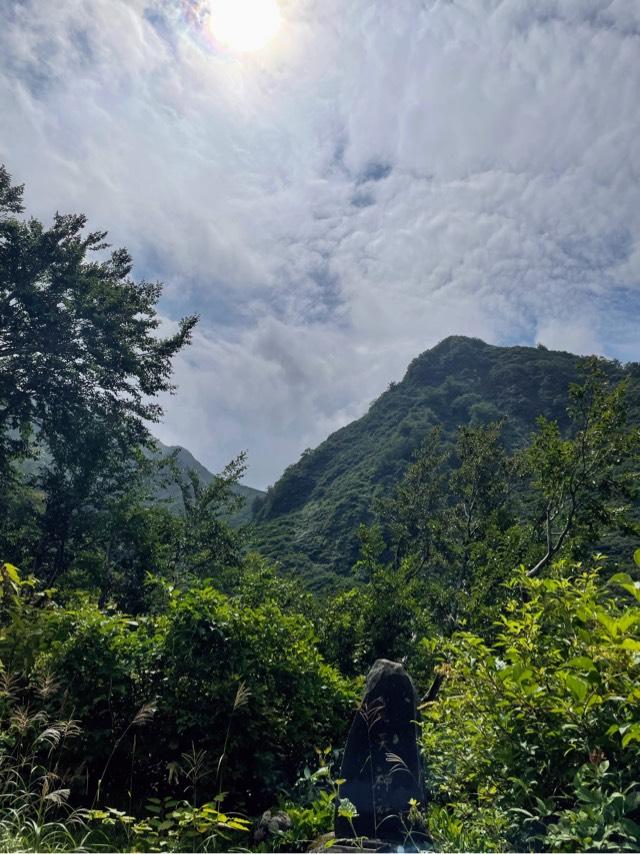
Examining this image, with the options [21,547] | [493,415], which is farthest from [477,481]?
[493,415]

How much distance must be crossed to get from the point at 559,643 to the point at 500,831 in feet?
4.11

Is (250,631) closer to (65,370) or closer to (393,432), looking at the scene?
(65,370)

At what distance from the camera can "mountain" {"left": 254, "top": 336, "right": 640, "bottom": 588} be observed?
53.5 m

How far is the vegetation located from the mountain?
2459 cm

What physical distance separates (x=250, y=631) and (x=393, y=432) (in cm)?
6771

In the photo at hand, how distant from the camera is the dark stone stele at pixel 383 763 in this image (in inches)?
174

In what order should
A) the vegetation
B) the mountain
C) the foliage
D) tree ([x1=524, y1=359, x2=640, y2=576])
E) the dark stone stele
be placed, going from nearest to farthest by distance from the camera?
the foliage, the vegetation, the dark stone stele, tree ([x1=524, y1=359, x2=640, y2=576]), the mountain

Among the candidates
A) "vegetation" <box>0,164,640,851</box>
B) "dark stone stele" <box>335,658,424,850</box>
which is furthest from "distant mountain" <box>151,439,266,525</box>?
"dark stone stele" <box>335,658,424,850</box>

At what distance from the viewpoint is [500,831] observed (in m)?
3.14

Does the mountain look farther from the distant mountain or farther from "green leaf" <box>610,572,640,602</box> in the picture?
"green leaf" <box>610,572,640,602</box>

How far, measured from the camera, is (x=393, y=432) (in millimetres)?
73250

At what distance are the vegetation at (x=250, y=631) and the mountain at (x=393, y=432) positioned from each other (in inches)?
968

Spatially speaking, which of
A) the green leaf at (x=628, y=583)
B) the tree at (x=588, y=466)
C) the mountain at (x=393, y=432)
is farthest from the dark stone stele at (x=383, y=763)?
the mountain at (x=393, y=432)

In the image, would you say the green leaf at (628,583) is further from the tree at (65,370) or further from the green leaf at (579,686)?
the tree at (65,370)
